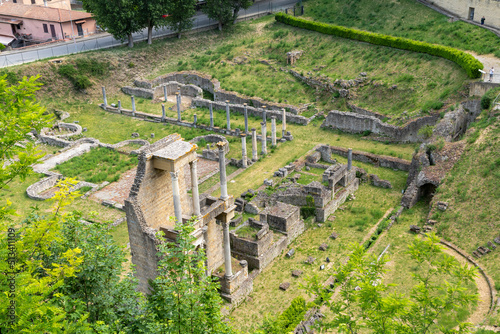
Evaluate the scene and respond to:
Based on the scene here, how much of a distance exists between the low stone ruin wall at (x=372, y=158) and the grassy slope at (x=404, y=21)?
1381 centimetres

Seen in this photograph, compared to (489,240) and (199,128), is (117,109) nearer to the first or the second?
(199,128)

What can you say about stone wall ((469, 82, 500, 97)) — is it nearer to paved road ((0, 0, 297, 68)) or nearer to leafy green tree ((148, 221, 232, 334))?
leafy green tree ((148, 221, 232, 334))

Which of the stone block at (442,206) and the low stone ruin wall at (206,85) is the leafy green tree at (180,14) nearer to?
the low stone ruin wall at (206,85)

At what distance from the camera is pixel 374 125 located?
127 feet

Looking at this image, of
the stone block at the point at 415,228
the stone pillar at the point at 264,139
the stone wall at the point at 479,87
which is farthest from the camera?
the stone pillar at the point at 264,139

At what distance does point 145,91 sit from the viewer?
4762cm

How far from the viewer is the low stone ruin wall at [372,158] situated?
112 feet

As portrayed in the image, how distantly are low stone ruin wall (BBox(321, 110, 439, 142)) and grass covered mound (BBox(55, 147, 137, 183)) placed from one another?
50.6ft

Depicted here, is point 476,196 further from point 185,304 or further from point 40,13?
point 40,13

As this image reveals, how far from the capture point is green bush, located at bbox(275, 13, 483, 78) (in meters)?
38.4

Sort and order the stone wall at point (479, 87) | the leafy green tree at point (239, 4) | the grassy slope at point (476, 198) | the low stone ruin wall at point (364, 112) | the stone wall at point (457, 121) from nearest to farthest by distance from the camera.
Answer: the grassy slope at point (476, 198)
the stone wall at point (457, 121)
the stone wall at point (479, 87)
the low stone ruin wall at point (364, 112)
the leafy green tree at point (239, 4)

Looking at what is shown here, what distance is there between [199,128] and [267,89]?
26.8ft

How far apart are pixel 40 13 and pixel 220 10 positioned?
68.3 ft

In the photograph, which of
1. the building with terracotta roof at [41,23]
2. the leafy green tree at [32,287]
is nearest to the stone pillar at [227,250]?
the leafy green tree at [32,287]
